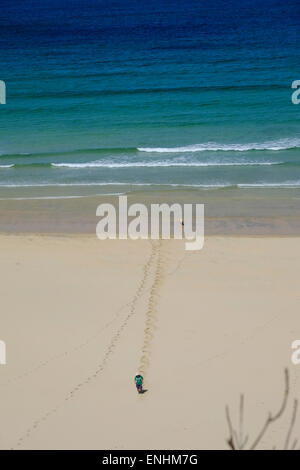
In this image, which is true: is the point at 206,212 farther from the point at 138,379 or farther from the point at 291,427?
the point at 291,427

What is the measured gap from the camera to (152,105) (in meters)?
36.2

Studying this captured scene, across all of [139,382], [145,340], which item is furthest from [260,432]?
[145,340]

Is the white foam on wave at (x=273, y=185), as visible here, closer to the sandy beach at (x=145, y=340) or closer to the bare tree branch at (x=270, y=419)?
the sandy beach at (x=145, y=340)

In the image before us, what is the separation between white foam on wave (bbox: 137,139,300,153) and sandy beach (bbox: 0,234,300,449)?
32.9ft

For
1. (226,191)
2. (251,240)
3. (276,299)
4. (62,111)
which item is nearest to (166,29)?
(62,111)

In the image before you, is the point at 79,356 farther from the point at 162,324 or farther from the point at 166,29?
the point at 166,29

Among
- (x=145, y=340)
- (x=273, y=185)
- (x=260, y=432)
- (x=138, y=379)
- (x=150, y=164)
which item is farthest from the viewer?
(x=150, y=164)

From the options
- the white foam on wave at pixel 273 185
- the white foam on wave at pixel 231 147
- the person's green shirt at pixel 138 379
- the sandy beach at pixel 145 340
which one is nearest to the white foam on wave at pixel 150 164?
the white foam on wave at pixel 231 147

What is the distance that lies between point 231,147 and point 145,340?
55.9 feet

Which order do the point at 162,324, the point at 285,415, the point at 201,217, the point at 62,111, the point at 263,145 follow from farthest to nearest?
the point at 62,111
the point at 263,145
the point at 201,217
the point at 162,324
the point at 285,415

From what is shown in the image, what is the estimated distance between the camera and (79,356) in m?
14.9

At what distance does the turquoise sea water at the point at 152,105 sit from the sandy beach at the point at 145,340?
711cm

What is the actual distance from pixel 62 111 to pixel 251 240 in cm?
1918

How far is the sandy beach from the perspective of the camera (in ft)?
42.4
